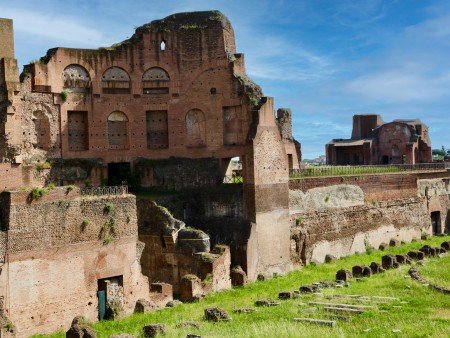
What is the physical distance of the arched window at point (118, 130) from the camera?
91.9 feet

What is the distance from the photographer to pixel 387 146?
46.9m

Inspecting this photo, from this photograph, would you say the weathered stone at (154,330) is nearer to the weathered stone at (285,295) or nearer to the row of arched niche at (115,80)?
the weathered stone at (285,295)

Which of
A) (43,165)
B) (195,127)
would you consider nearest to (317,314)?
(43,165)

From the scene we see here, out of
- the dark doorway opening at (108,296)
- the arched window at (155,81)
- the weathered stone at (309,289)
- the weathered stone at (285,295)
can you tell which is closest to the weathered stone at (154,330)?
the dark doorway opening at (108,296)

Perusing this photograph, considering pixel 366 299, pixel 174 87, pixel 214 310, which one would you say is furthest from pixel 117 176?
pixel 366 299

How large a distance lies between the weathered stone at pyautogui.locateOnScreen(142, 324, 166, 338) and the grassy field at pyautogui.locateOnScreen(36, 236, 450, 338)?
24cm

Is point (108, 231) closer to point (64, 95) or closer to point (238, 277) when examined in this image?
point (238, 277)

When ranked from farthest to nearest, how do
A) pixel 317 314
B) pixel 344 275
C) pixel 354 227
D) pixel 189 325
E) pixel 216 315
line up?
1. pixel 354 227
2. pixel 344 275
3. pixel 216 315
4. pixel 317 314
5. pixel 189 325

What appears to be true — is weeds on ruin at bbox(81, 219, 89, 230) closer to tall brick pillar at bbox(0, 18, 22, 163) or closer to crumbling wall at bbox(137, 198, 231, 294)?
crumbling wall at bbox(137, 198, 231, 294)

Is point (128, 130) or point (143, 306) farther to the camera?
point (128, 130)

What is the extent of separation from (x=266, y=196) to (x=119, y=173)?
7873 mm

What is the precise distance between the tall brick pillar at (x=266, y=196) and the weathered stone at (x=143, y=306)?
562 centimetres

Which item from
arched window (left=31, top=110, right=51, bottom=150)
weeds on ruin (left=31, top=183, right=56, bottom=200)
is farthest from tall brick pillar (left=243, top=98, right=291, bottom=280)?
arched window (left=31, top=110, right=51, bottom=150)

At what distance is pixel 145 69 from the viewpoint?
2848 centimetres
